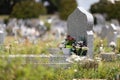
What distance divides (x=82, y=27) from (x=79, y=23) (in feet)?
0.71

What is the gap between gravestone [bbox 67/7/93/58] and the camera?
12.4m

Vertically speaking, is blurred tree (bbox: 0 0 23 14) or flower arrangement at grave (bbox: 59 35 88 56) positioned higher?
blurred tree (bbox: 0 0 23 14)

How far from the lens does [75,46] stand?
42.0 feet

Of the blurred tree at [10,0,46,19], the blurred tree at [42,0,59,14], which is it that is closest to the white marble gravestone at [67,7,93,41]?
the blurred tree at [10,0,46,19]

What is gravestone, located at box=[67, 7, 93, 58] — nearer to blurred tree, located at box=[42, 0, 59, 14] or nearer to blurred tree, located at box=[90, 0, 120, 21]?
blurred tree, located at box=[90, 0, 120, 21]

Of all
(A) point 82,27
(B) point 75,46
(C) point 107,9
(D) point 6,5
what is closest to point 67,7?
(C) point 107,9

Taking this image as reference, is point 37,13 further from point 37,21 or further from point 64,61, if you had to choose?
point 64,61

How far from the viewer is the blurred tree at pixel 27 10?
39450 mm

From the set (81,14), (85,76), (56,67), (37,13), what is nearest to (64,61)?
(56,67)

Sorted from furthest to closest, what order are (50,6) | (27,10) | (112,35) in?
1. (50,6)
2. (27,10)
3. (112,35)

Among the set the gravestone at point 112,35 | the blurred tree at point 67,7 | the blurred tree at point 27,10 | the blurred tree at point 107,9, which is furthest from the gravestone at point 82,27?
the blurred tree at point 67,7

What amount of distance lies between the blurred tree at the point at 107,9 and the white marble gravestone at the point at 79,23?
941 inches

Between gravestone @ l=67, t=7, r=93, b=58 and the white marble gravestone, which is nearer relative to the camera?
gravestone @ l=67, t=7, r=93, b=58

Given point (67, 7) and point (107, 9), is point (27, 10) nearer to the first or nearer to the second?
point (67, 7)
